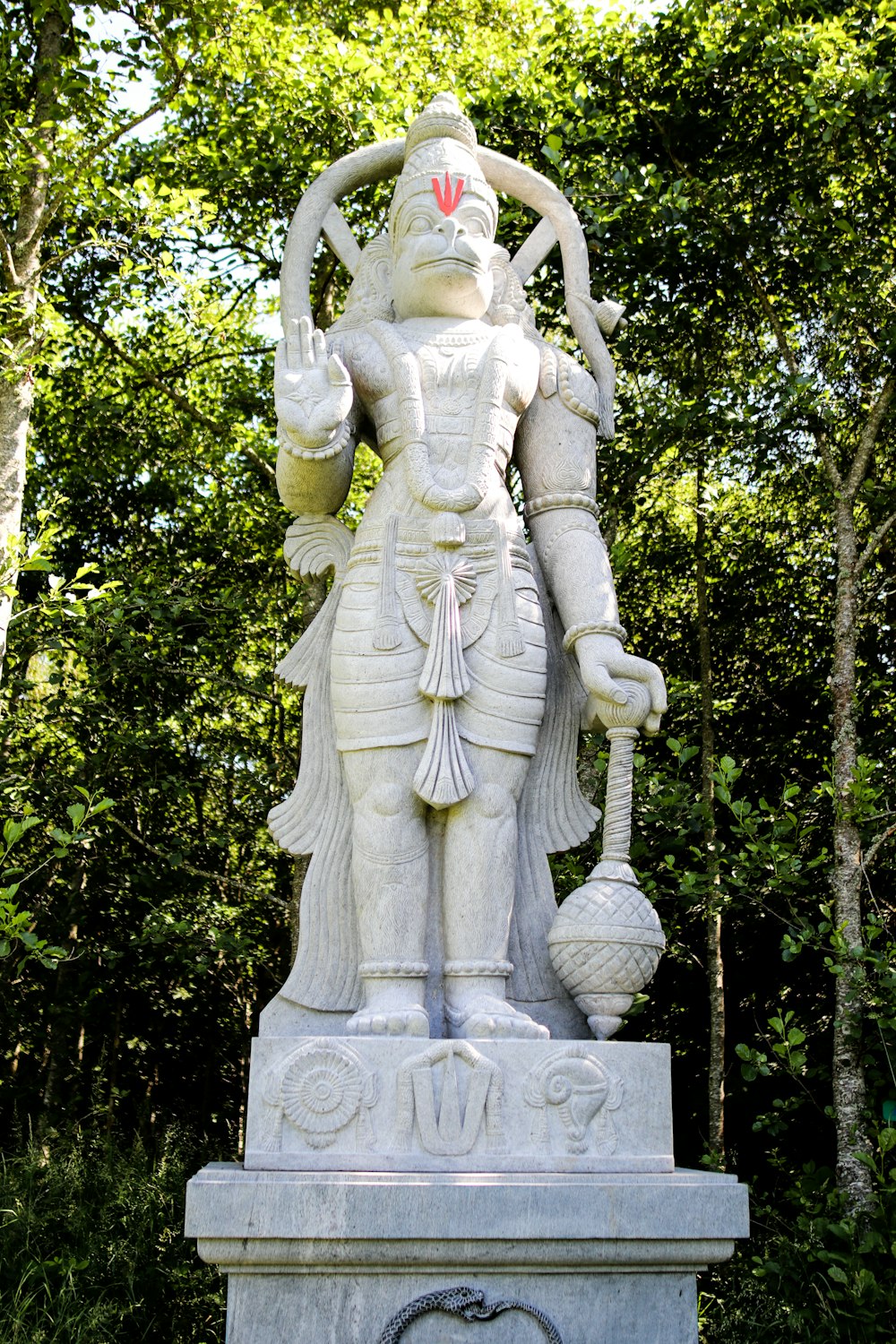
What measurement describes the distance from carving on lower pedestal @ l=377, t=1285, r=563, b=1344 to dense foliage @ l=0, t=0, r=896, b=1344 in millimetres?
2706

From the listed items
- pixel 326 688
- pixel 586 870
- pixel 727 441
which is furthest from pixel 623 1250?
pixel 727 441

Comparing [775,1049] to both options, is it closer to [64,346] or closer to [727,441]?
[727,441]

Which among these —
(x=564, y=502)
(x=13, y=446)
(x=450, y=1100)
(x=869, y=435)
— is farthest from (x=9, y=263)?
(x=450, y=1100)

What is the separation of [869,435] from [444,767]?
4.23 meters

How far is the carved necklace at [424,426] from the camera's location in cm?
409

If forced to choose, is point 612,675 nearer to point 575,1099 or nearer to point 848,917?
point 575,1099

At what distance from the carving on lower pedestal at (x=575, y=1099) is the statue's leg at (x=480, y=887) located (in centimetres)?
22

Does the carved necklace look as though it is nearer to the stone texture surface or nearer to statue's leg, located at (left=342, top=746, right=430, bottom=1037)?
statue's leg, located at (left=342, top=746, right=430, bottom=1037)

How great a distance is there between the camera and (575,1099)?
349 cm

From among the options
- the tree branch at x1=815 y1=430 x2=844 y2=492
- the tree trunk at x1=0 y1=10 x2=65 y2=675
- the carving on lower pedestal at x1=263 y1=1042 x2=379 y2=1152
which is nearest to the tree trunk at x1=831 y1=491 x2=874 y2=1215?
the tree branch at x1=815 y1=430 x2=844 y2=492

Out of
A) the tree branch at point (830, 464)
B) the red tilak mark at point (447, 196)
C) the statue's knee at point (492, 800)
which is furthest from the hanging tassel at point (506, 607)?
the tree branch at point (830, 464)

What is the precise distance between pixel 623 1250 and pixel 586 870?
3.75m

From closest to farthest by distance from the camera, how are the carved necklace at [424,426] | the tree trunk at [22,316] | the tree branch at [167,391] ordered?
the carved necklace at [424,426] → the tree trunk at [22,316] → the tree branch at [167,391]

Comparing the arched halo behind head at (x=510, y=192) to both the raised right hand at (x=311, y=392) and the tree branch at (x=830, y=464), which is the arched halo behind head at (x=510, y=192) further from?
the tree branch at (x=830, y=464)
